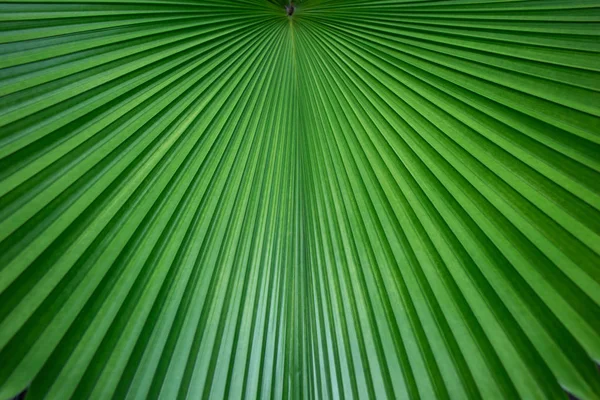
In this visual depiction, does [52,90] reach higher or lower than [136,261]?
higher

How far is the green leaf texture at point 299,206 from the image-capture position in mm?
623

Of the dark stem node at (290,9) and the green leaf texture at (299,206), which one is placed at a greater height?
the dark stem node at (290,9)

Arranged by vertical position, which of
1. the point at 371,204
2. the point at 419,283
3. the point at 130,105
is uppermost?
the point at 130,105

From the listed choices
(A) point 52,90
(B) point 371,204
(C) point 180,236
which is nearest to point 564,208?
(B) point 371,204

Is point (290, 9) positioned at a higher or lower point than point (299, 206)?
higher

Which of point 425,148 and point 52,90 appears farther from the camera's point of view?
point 425,148

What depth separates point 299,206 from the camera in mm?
848

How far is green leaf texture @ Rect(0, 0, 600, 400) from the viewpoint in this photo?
62cm

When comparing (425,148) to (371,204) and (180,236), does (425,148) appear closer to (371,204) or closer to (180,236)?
(371,204)

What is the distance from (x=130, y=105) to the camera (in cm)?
72

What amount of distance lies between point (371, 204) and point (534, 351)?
16.4 inches

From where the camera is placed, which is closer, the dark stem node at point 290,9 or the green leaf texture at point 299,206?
the green leaf texture at point 299,206

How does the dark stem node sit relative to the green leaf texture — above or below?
above

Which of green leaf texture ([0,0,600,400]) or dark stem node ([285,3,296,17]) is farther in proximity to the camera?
dark stem node ([285,3,296,17])
